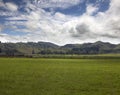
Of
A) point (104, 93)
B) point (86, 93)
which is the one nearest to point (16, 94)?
point (86, 93)

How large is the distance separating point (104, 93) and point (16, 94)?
10.1 m

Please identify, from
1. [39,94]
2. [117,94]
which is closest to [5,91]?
[39,94]

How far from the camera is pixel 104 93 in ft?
79.9

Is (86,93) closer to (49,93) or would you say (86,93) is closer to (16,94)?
(49,93)

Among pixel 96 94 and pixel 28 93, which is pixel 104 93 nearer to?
pixel 96 94

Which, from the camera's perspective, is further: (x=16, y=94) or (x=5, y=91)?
(x=5, y=91)

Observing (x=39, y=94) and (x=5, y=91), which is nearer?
(x=39, y=94)

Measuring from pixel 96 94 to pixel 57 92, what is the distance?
4533mm

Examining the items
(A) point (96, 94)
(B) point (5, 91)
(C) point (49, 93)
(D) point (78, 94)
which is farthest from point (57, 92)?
(B) point (5, 91)

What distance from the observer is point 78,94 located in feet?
77.4

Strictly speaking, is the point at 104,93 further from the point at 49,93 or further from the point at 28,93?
the point at 28,93

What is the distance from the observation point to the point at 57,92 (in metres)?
24.5

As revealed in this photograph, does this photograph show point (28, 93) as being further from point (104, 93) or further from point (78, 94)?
point (104, 93)

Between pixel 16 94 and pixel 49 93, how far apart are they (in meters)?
3.72
